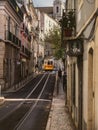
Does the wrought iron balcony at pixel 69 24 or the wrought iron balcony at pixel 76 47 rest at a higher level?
the wrought iron balcony at pixel 69 24

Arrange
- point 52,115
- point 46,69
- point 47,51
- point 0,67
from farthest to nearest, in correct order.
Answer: point 47,51 → point 46,69 → point 0,67 → point 52,115

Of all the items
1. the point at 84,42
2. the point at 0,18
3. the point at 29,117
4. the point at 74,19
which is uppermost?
the point at 0,18

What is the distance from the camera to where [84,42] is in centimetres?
1384

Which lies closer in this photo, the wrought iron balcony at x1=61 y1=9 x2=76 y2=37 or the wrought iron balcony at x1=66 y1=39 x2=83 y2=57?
the wrought iron balcony at x1=66 y1=39 x2=83 y2=57

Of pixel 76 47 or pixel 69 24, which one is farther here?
pixel 69 24

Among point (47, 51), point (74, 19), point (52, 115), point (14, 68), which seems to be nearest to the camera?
point (74, 19)

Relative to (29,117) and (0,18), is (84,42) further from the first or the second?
(0,18)

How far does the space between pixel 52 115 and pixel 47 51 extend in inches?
5022

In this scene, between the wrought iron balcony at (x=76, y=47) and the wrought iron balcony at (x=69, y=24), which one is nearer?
the wrought iron balcony at (x=76, y=47)

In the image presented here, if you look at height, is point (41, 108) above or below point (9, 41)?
below

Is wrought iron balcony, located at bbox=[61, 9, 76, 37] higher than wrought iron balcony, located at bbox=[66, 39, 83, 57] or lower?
higher

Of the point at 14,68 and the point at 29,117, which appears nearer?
the point at 29,117

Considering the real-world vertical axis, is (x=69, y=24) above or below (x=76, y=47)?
above

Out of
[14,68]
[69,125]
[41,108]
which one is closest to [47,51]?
[14,68]
